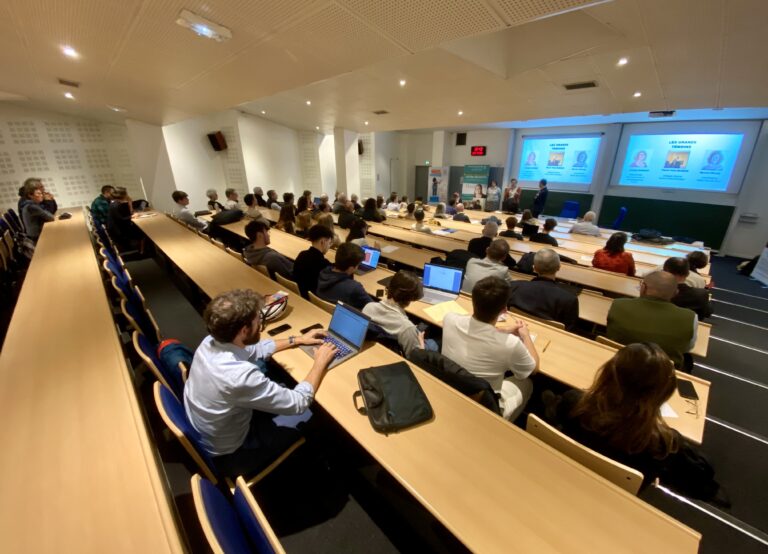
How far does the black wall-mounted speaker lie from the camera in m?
9.30

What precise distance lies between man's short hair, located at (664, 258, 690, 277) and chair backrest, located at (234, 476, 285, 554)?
366 cm

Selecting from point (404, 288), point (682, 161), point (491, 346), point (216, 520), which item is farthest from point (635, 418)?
point (682, 161)

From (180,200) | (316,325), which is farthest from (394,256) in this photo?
(180,200)

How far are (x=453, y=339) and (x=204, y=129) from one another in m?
10.7

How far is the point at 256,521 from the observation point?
915 mm

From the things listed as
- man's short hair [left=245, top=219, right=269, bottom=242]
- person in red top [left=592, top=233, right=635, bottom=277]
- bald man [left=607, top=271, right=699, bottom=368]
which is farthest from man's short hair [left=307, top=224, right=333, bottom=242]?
person in red top [left=592, top=233, right=635, bottom=277]

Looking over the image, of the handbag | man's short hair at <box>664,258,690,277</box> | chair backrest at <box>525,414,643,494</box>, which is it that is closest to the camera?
chair backrest at <box>525,414,643,494</box>

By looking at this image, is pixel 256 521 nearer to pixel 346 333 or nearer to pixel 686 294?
pixel 346 333

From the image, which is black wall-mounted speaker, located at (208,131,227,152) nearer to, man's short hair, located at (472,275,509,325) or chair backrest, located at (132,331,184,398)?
chair backrest, located at (132,331,184,398)

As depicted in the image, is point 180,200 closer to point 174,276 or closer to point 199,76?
point 174,276

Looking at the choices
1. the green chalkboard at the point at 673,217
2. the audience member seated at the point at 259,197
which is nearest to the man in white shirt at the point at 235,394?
the audience member seated at the point at 259,197

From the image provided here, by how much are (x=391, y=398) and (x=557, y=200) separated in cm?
1158

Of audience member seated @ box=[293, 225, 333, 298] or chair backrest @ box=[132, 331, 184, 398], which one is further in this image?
audience member seated @ box=[293, 225, 333, 298]

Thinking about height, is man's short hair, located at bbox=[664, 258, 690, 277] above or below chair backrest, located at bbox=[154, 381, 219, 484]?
above
